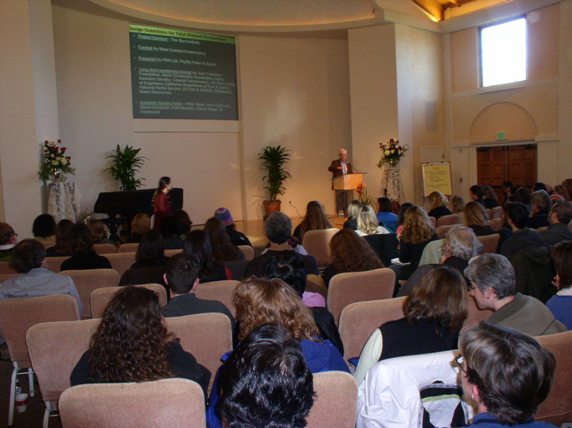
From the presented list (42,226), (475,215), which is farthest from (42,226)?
(475,215)

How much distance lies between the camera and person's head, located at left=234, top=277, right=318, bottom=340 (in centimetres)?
212

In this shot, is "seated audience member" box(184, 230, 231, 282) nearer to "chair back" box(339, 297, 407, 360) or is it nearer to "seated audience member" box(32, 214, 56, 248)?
"chair back" box(339, 297, 407, 360)

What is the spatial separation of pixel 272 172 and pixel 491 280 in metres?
10.2

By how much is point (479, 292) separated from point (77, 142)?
31.5ft

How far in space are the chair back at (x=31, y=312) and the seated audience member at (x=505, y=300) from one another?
2.17m

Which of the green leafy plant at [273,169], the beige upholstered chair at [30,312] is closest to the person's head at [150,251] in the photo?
the beige upholstered chair at [30,312]

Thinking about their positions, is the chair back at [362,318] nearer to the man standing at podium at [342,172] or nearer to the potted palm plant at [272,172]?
the man standing at podium at [342,172]

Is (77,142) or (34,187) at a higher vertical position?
(77,142)

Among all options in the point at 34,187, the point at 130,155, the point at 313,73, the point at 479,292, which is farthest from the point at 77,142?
the point at 479,292

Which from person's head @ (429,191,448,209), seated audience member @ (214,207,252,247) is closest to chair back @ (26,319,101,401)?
seated audience member @ (214,207,252,247)

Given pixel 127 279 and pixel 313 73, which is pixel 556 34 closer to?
pixel 313 73

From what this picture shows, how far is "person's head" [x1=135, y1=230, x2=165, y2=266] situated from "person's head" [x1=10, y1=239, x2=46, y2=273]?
2.26 ft

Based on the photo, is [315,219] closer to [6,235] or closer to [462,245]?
[462,245]

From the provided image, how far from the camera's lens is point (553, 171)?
37.9 feet
